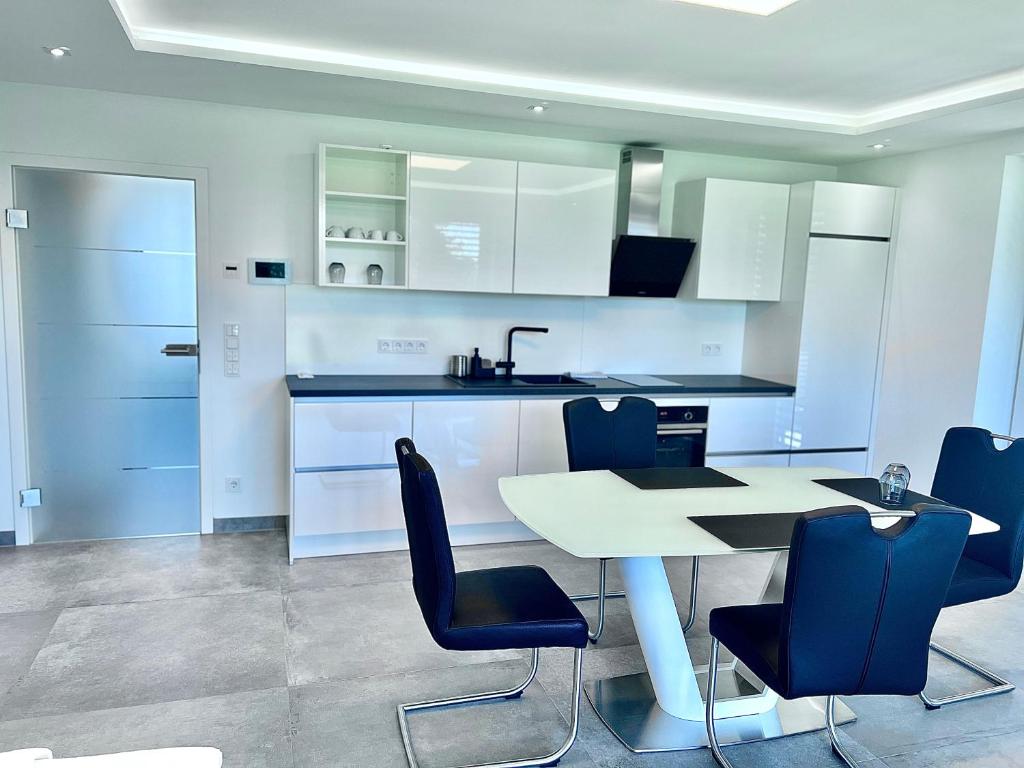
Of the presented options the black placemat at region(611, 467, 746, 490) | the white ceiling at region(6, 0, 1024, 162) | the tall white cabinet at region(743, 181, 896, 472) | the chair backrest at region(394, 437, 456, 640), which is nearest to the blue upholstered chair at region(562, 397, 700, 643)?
the black placemat at region(611, 467, 746, 490)

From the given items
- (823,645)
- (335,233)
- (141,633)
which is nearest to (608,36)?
(335,233)

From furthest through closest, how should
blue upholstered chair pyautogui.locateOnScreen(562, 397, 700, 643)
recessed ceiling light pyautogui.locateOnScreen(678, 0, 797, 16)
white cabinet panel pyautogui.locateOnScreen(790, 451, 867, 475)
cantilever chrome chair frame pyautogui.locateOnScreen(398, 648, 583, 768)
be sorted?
1. white cabinet panel pyautogui.locateOnScreen(790, 451, 867, 475)
2. blue upholstered chair pyautogui.locateOnScreen(562, 397, 700, 643)
3. recessed ceiling light pyautogui.locateOnScreen(678, 0, 797, 16)
4. cantilever chrome chair frame pyautogui.locateOnScreen(398, 648, 583, 768)

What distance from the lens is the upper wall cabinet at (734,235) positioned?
4703 millimetres

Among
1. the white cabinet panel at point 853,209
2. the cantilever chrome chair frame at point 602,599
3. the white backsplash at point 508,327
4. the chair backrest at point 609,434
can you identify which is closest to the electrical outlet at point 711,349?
the white backsplash at point 508,327

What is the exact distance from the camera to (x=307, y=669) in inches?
115

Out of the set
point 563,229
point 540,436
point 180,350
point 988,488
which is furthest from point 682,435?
point 180,350

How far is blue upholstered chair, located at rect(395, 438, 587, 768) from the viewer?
2.17 m

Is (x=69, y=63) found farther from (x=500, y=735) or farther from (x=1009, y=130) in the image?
(x=1009, y=130)

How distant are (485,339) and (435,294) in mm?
429

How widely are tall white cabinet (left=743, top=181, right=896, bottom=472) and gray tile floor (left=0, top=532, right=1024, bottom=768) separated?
132 cm

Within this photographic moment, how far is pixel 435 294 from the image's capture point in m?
4.55

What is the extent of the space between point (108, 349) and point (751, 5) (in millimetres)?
3577

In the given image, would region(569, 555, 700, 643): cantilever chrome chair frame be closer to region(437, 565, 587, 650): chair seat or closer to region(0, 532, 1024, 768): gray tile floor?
region(0, 532, 1024, 768): gray tile floor

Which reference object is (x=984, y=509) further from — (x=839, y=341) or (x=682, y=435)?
(x=839, y=341)
